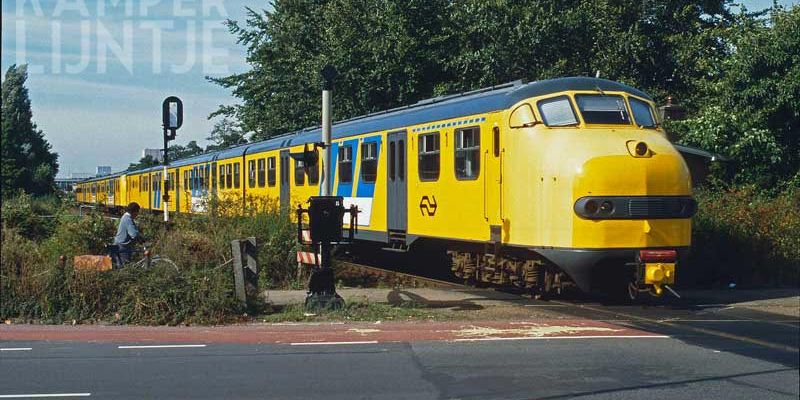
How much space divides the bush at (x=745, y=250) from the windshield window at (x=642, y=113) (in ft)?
12.4

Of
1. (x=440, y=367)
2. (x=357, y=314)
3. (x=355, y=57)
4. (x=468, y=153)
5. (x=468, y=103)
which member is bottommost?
(x=440, y=367)

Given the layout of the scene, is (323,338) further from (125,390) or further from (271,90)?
(271,90)

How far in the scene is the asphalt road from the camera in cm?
807

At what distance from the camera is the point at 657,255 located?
12703 mm

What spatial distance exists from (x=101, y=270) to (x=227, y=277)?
5.94 feet

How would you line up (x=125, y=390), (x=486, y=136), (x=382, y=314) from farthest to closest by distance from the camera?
(x=486, y=136)
(x=382, y=314)
(x=125, y=390)

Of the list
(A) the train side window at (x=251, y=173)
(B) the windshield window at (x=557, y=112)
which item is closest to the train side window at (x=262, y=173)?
(A) the train side window at (x=251, y=173)

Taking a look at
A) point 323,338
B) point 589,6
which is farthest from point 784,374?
point 589,6

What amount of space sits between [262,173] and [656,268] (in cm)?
1661

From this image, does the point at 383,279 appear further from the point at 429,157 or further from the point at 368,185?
the point at 368,185

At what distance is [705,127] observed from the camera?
22516 mm

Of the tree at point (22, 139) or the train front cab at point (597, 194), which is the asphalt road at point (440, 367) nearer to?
the train front cab at point (597, 194)

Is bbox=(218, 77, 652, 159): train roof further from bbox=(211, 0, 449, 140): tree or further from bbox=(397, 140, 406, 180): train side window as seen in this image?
bbox=(211, 0, 449, 140): tree

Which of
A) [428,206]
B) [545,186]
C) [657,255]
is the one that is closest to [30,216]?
[428,206]
